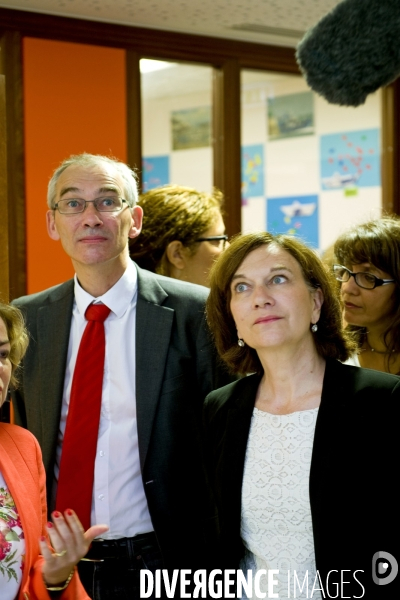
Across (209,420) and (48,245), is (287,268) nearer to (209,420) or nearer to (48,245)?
(209,420)

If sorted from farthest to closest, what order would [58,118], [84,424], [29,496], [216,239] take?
[58,118] < [216,239] < [84,424] < [29,496]

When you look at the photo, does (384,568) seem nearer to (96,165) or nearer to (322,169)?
(96,165)

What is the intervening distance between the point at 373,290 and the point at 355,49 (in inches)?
76.0

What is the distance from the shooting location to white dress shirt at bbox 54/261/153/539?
2320 millimetres

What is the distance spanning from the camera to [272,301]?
2139 mm

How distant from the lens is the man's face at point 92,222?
245 centimetres

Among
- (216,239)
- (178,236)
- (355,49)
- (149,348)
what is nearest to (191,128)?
(216,239)

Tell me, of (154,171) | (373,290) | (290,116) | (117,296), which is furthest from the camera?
(290,116)

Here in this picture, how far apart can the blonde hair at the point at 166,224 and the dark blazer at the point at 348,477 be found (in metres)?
1.24

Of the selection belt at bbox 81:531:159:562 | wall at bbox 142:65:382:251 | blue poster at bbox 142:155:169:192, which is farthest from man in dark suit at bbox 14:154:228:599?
wall at bbox 142:65:382:251

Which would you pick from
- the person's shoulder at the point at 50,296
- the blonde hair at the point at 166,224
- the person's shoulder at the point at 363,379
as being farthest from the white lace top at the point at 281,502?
the blonde hair at the point at 166,224

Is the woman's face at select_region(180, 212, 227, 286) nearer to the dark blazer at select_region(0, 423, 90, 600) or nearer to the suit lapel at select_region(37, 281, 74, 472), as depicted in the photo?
the suit lapel at select_region(37, 281, 74, 472)

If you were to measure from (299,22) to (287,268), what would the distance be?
350 cm

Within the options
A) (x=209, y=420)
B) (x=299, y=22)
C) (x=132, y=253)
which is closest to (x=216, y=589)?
(x=209, y=420)
